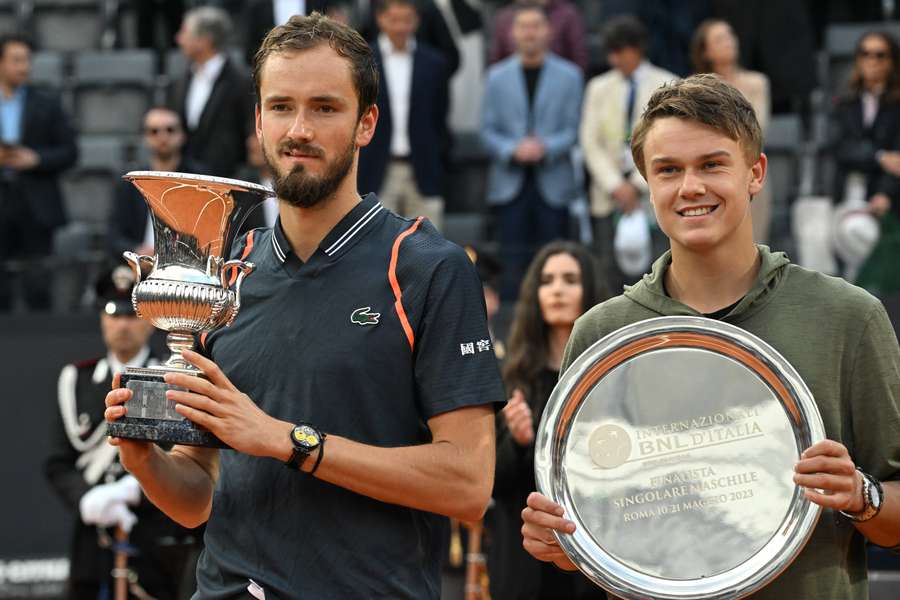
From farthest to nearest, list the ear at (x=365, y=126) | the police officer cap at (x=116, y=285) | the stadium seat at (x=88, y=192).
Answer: the stadium seat at (x=88, y=192), the police officer cap at (x=116, y=285), the ear at (x=365, y=126)

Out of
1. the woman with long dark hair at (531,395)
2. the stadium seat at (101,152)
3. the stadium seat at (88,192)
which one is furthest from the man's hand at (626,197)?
the stadium seat at (101,152)

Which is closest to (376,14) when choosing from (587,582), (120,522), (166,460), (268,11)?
(268,11)

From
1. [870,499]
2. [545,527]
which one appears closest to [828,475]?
[870,499]

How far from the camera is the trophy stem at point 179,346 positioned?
330 centimetres

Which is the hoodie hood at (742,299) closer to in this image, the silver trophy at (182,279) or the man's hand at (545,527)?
the man's hand at (545,527)

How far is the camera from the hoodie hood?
10.8 feet

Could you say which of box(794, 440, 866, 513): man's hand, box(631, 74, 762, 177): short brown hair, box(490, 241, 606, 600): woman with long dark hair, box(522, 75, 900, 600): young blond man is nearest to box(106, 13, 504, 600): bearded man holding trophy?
box(522, 75, 900, 600): young blond man

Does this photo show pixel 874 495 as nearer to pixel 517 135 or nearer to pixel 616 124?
pixel 616 124

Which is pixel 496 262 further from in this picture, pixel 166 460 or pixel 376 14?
pixel 166 460

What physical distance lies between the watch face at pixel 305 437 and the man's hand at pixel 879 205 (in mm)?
5974

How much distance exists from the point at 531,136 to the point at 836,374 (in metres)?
6.61

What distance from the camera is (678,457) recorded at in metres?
3.23

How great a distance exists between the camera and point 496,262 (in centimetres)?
827

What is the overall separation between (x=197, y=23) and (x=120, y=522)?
410cm
